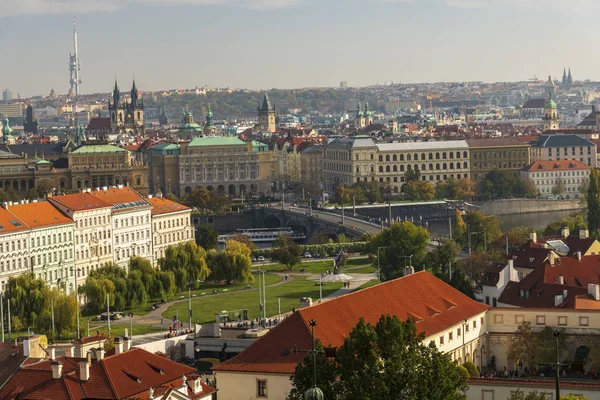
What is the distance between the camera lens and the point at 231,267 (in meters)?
94.5

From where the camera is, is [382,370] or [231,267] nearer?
[382,370]

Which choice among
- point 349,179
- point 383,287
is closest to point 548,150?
point 349,179

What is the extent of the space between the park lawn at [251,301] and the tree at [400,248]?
120 inches

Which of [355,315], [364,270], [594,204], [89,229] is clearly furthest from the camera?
[594,204]

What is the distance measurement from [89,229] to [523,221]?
204ft

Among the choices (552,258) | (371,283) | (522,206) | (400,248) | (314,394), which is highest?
(314,394)

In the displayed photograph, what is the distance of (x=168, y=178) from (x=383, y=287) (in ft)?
402

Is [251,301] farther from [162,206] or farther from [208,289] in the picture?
[162,206]

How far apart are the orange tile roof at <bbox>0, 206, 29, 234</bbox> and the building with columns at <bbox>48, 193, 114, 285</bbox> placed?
5224 mm

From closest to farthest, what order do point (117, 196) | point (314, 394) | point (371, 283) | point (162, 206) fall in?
point (314, 394) → point (371, 283) → point (117, 196) → point (162, 206)

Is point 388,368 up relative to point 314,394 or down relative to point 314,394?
down

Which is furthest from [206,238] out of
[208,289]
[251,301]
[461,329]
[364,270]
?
[461,329]

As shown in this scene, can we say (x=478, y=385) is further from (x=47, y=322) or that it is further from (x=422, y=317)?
(x=47, y=322)

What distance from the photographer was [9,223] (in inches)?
3440
